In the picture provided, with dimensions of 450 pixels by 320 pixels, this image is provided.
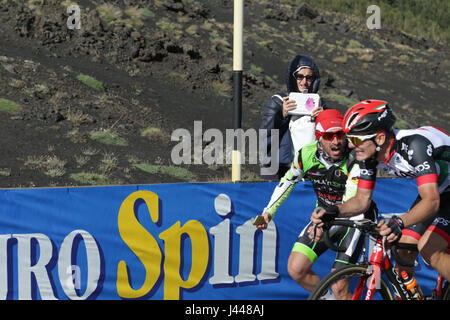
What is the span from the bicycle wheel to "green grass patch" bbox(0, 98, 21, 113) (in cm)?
1460

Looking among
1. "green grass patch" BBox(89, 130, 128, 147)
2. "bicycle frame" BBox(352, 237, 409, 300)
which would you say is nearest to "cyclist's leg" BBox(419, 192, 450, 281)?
"bicycle frame" BBox(352, 237, 409, 300)

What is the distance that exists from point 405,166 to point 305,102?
1614mm

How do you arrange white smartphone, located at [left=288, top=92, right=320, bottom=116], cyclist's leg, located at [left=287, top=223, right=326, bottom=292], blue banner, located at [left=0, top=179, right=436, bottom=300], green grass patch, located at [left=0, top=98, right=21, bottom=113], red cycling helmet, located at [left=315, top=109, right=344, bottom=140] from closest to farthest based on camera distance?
red cycling helmet, located at [left=315, top=109, right=344, bottom=140] < cyclist's leg, located at [left=287, top=223, right=326, bottom=292] < blue banner, located at [left=0, top=179, right=436, bottom=300] < white smartphone, located at [left=288, top=92, right=320, bottom=116] < green grass patch, located at [left=0, top=98, right=21, bottom=113]

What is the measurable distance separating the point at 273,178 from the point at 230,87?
19.5m

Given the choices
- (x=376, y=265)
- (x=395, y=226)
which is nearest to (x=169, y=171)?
(x=376, y=265)

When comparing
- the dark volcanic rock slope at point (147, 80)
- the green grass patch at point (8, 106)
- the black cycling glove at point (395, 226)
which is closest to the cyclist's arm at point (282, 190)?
the black cycling glove at point (395, 226)

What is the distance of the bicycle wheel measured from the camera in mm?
4117

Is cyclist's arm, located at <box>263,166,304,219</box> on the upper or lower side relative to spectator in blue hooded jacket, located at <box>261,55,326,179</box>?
lower

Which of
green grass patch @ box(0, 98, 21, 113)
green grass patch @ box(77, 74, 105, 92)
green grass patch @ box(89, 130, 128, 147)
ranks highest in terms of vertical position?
green grass patch @ box(77, 74, 105, 92)

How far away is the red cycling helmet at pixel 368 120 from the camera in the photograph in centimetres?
421

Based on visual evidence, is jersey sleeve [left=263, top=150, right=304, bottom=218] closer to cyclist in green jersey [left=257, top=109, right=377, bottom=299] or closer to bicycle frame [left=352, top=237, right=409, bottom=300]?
cyclist in green jersey [left=257, top=109, right=377, bottom=299]

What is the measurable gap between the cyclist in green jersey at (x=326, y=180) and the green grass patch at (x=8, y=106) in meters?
13.6

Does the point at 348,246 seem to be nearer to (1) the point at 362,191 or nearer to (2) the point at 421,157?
(1) the point at 362,191

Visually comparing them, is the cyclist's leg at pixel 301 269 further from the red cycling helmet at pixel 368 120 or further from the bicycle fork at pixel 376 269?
the red cycling helmet at pixel 368 120
